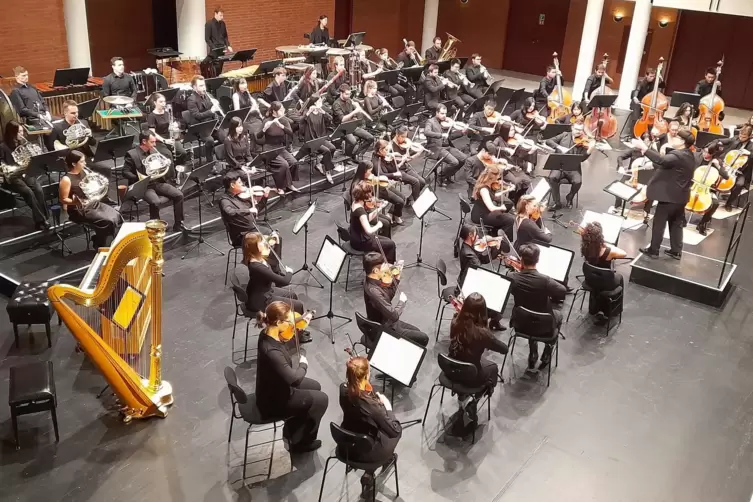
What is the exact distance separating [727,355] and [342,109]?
792cm

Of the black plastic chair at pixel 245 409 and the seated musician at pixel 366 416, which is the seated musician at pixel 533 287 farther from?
the black plastic chair at pixel 245 409

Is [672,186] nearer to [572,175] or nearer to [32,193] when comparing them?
[572,175]

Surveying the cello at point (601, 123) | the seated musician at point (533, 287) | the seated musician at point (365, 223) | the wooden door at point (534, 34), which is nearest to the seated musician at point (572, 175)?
the cello at point (601, 123)

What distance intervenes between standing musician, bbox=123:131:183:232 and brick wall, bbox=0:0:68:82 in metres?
6.75

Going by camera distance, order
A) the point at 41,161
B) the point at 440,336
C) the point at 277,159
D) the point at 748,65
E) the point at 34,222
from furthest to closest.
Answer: the point at 748,65 → the point at 277,159 → the point at 34,222 → the point at 41,161 → the point at 440,336

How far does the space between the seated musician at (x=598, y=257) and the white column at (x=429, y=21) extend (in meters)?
15.3

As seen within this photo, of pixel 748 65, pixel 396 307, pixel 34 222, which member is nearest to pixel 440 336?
pixel 396 307

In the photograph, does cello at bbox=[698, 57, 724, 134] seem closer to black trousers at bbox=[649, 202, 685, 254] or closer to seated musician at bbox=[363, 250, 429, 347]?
black trousers at bbox=[649, 202, 685, 254]

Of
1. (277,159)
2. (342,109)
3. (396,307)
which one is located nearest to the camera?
(396,307)

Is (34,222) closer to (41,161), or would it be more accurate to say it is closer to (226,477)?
(41,161)

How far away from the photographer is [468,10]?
77.0ft

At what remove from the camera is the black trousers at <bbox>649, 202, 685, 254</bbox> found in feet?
32.0

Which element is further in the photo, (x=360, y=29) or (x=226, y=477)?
(x=360, y=29)

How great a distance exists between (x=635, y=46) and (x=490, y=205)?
10.8m
